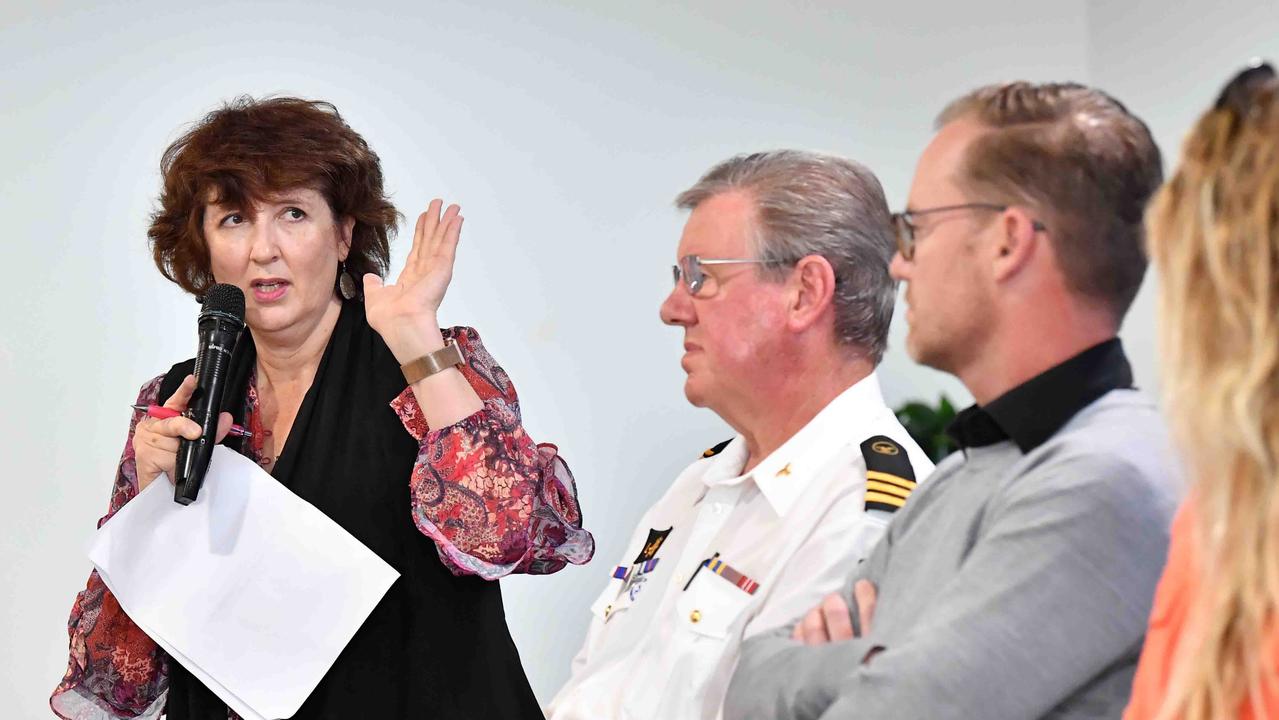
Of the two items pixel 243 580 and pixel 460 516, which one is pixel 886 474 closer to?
pixel 460 516

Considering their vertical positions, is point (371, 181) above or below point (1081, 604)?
above

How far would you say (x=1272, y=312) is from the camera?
3.10 ft

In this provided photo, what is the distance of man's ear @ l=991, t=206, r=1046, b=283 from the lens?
145cm

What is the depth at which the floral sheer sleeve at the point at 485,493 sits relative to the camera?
7.46 ft

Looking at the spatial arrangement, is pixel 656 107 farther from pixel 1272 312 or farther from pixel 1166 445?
pixel 1272 312

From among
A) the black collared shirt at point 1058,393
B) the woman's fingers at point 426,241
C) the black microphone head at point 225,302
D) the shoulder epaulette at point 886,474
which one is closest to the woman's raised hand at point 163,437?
the black microphone head at point 225,302

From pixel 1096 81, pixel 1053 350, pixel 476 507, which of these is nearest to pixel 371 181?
pixel 476 507

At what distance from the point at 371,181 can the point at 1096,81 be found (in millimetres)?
2996

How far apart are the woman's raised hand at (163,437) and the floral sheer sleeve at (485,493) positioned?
375mm

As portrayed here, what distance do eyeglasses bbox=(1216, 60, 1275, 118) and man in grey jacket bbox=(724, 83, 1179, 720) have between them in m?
0.42

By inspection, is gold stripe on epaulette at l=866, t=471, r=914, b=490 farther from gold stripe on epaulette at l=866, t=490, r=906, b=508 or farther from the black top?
the black top

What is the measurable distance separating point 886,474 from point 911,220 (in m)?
0.48

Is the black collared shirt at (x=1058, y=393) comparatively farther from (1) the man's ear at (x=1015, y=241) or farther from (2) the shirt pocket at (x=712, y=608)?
(2) the shirt pocket at (x=712, y=608)

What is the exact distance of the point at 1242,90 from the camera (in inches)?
39.9
